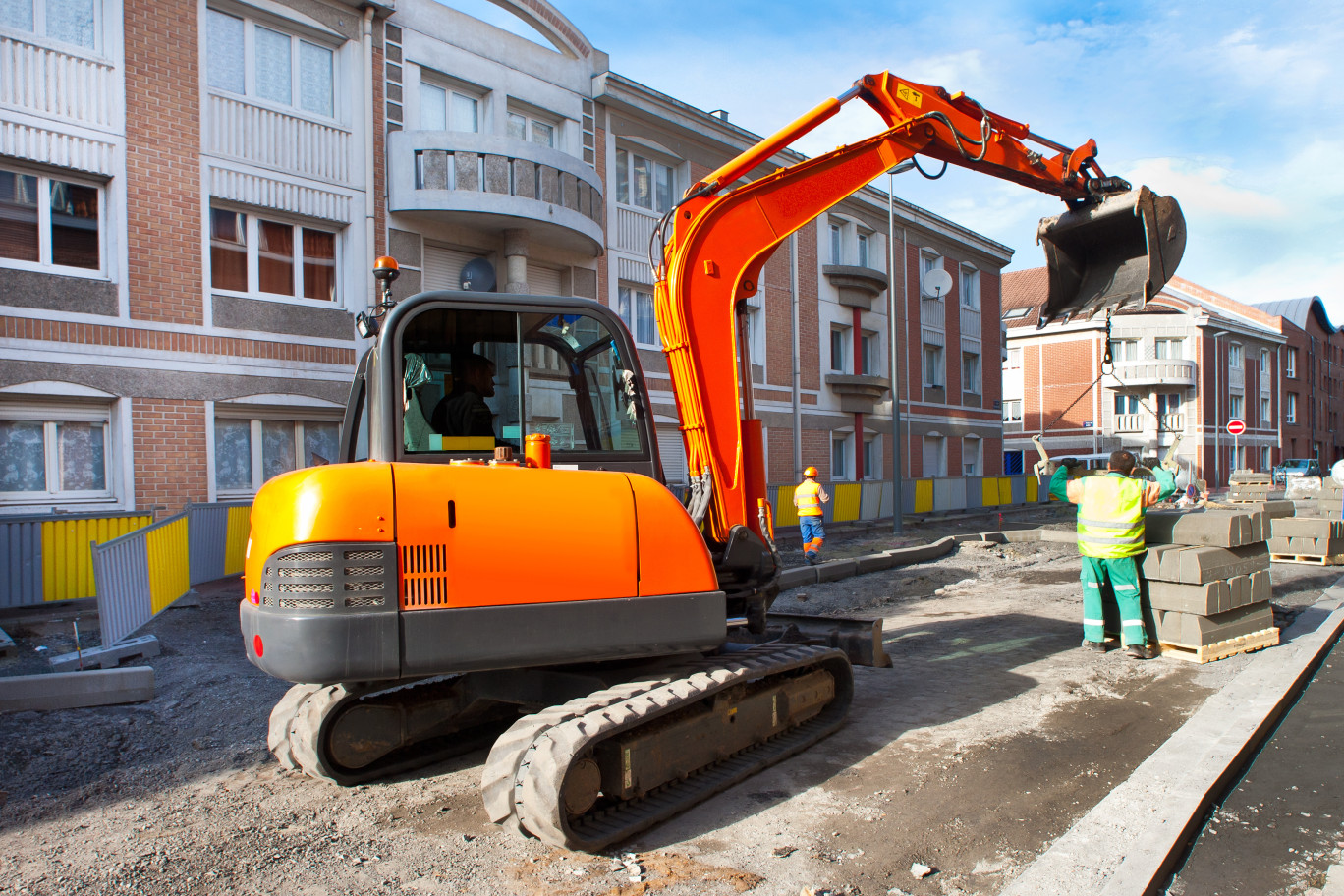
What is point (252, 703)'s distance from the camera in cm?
616

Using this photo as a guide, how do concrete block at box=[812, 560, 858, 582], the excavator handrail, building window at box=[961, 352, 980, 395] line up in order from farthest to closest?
1. building window at box=[961, 352, 980, 395]
2. concrete block at box=[812, 560, 858, 582]
3. the excavator handrail

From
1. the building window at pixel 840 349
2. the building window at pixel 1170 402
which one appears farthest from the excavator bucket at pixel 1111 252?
the building window at pixel 1170 402

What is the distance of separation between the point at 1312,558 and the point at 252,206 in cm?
1746

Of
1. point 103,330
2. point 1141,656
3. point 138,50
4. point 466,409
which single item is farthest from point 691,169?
point 466,409

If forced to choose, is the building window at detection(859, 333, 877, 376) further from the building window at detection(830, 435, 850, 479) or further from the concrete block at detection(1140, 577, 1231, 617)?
the concrete block at detection(1140, 577, 1231, 617)

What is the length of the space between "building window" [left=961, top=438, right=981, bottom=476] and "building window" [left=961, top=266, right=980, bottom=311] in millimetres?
4860

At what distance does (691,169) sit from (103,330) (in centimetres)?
1273

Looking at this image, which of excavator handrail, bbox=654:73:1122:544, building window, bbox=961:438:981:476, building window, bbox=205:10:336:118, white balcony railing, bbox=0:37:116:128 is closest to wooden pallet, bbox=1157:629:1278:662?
excavator handrail, bbox=654:73:1122:544

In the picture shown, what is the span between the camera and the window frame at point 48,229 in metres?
11.3

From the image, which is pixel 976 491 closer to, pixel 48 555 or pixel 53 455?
pixel 53 455

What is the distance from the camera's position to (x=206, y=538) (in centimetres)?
1181

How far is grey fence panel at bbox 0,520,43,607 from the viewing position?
970cm

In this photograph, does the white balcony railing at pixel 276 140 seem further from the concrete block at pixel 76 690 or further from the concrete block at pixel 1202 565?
the concrete block at pixel 1202 565

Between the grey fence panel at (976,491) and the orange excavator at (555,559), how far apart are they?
23.7 m
